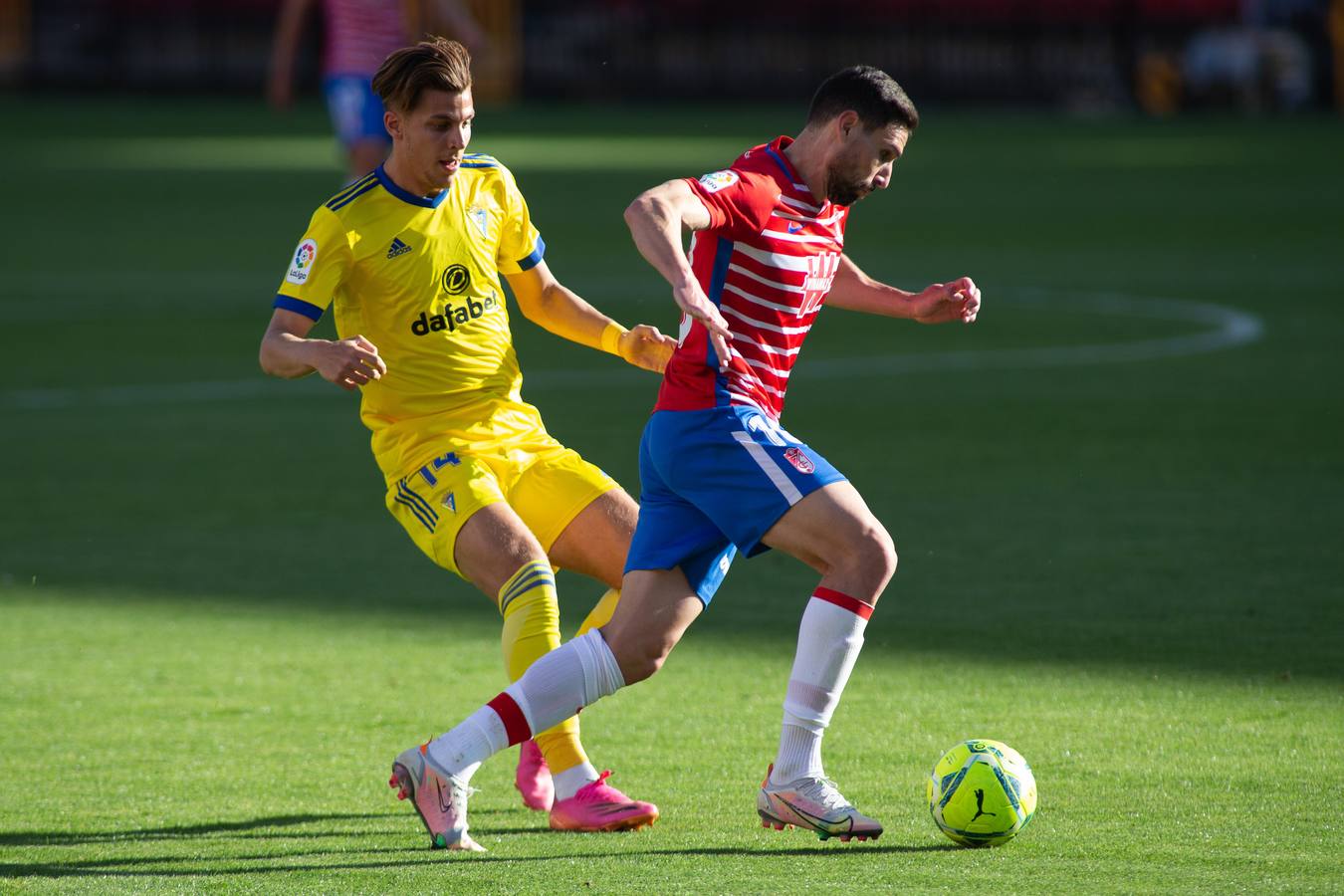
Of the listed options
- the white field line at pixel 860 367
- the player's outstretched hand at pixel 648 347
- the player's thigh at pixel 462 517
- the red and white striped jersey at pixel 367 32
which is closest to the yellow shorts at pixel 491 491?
the player's thigh at pixel 462 517

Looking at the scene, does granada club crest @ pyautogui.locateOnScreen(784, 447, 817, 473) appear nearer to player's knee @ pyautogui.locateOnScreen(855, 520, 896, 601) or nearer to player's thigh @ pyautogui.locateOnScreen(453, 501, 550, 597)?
player's knee @ pyautogui.locateOnScreen(855, 520, 896, 601)

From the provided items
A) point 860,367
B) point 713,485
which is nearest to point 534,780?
point 713,485

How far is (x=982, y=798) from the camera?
442cm

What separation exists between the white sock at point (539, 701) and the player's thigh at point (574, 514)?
0.56 metres

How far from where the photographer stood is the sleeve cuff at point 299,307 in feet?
16.2

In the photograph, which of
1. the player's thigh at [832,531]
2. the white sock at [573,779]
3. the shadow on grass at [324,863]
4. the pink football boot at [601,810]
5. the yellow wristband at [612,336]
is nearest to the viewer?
the shadow on grass at [324,863]

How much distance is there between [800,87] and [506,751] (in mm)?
37938

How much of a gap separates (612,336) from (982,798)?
5.26ft

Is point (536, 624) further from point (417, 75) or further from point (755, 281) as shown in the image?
Result: point (417, 75)

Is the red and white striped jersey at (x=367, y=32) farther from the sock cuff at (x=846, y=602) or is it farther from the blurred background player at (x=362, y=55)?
the sock cuff at (x=846, y=602)

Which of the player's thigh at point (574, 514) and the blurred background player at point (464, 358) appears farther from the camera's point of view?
the player's thigh at point (574, 514)

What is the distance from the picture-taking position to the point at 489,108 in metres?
41.5

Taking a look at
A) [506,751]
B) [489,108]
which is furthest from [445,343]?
[489,108]

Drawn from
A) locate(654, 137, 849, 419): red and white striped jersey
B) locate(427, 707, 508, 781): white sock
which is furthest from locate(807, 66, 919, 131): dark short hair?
locate(427, 707, 508, 781): white sock
